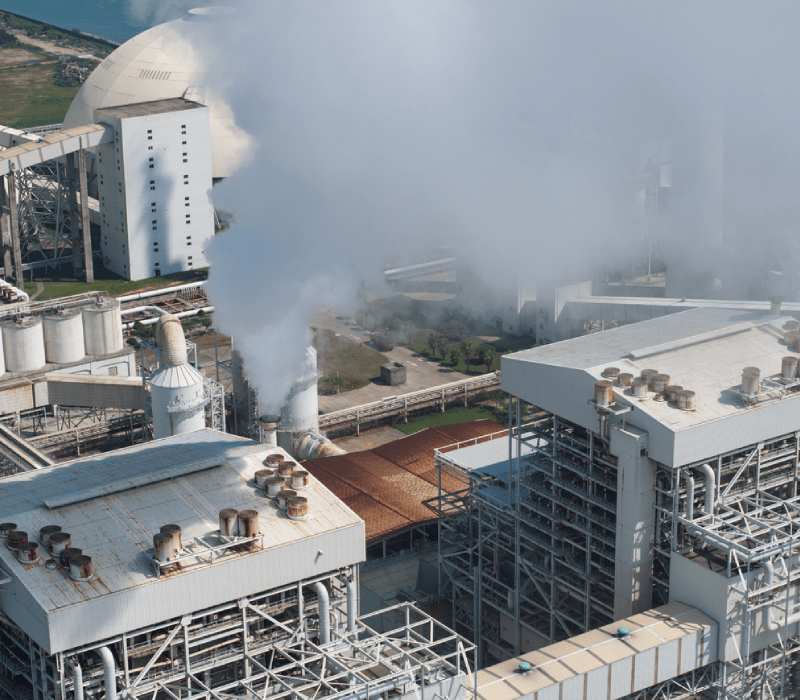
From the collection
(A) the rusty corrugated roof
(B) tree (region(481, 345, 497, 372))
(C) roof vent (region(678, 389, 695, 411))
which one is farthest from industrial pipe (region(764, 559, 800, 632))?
(B) tree (region(481, 345, 497, 372))

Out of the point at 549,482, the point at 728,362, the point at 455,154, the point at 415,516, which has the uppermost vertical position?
the point at 455,154

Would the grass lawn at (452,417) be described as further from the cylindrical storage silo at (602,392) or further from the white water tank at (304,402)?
the cylindrical storage silo at (602,392)

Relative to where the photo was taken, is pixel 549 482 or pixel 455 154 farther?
pixel 455 154

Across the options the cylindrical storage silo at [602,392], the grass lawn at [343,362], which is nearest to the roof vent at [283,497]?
the cylindrical storage silo at [602,392]

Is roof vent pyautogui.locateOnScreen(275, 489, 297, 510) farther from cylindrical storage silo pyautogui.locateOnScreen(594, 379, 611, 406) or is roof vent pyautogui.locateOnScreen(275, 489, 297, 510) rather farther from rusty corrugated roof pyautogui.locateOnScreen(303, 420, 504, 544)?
rusty corrugated roof pyautogui.locateOnScreen(303, 420, 504, 544)

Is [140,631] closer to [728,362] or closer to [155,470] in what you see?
[155,470]

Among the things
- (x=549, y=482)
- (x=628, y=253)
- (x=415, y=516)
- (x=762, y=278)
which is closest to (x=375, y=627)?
(x=415, y=516)
